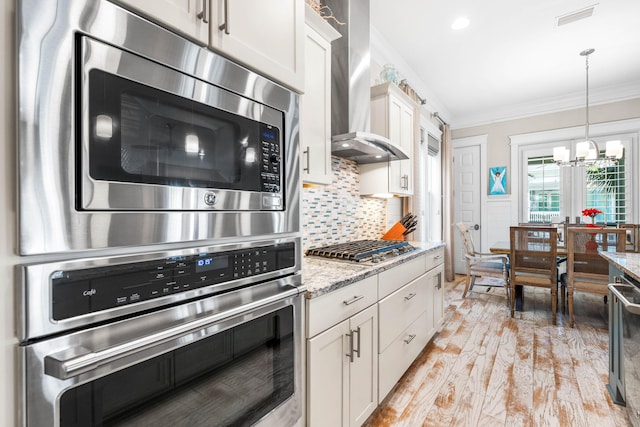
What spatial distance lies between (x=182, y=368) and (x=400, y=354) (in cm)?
156

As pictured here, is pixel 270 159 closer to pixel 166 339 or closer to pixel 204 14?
pixel 204 14

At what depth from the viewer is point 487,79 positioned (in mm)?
4172

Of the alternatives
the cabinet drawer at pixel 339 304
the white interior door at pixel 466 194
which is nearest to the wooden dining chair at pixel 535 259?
the white interior door at pixel 466 194

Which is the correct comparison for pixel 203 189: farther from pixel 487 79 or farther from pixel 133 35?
pixel 487 79

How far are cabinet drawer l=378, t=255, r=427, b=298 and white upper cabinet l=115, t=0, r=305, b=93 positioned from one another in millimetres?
1127

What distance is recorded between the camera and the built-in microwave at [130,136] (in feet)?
1.80

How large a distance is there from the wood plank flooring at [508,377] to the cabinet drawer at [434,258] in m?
0.71

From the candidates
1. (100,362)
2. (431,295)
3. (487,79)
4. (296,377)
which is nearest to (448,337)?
(431,295)

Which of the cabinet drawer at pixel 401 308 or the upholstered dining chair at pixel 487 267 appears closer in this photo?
the cabinet drawer at pixel 401 308

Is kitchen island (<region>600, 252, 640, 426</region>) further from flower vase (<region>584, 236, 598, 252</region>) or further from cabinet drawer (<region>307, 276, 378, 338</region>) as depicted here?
flower vase (<region>584, 236, 598, 252</region>)

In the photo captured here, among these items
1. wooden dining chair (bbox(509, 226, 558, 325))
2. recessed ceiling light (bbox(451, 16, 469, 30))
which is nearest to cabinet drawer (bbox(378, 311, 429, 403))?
wooden dining chair (bbox(509, 226, 558, 325))

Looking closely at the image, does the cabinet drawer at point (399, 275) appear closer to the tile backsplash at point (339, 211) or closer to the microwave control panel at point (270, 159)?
the tile backsplash at point (339, 211)

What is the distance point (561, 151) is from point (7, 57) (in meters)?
4.68

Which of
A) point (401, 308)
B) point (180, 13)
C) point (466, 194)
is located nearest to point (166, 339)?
point (180, 13)
